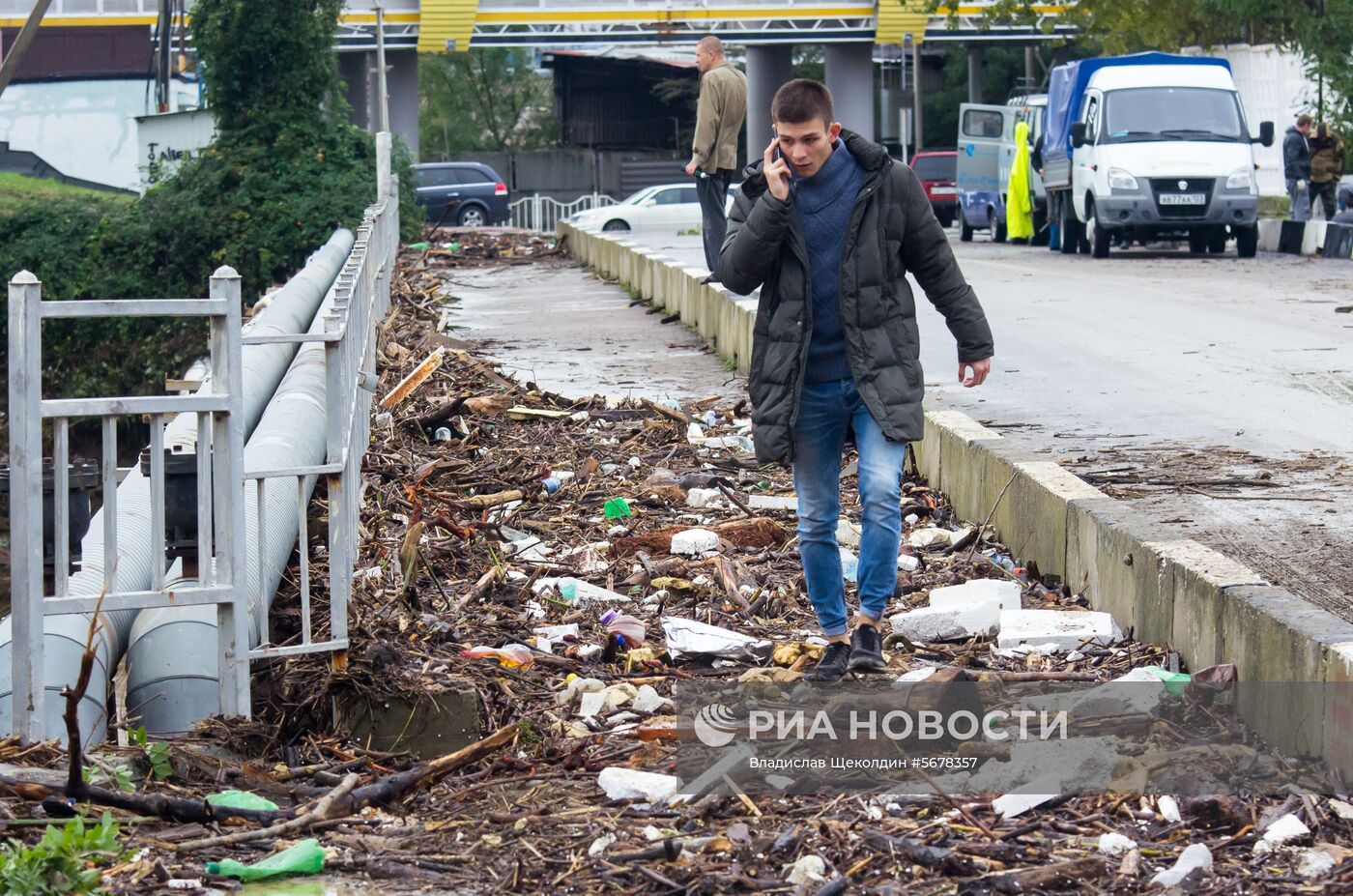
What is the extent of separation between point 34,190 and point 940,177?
22110mm

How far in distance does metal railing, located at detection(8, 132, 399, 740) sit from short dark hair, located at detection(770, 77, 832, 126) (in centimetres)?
151

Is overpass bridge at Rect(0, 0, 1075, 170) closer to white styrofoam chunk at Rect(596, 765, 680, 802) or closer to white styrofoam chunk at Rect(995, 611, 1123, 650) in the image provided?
white styrofoam chunk at Rect(995, 611, 1123, 650)

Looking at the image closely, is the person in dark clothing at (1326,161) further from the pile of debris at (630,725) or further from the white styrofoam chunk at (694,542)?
the white styrofoam chunk at (694,542)

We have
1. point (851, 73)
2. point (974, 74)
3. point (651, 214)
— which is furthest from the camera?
point (974, 74)

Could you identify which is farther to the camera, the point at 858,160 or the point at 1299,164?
the point at 1299,164

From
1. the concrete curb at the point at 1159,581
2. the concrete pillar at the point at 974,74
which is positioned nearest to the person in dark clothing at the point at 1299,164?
the concrete curb at the point at 1159,581

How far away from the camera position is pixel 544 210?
159ft

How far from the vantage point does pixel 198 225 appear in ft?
87.2

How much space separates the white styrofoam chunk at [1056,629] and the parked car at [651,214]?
3245cm

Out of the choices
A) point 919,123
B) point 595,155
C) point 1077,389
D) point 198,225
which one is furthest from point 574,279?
point 595,155

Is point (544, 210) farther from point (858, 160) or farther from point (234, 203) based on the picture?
point (858, 160)

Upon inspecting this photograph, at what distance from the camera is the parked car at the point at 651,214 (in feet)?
125

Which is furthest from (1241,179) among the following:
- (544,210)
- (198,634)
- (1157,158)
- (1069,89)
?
(544,210)

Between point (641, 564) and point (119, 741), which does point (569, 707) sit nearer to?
point (119, 741)
